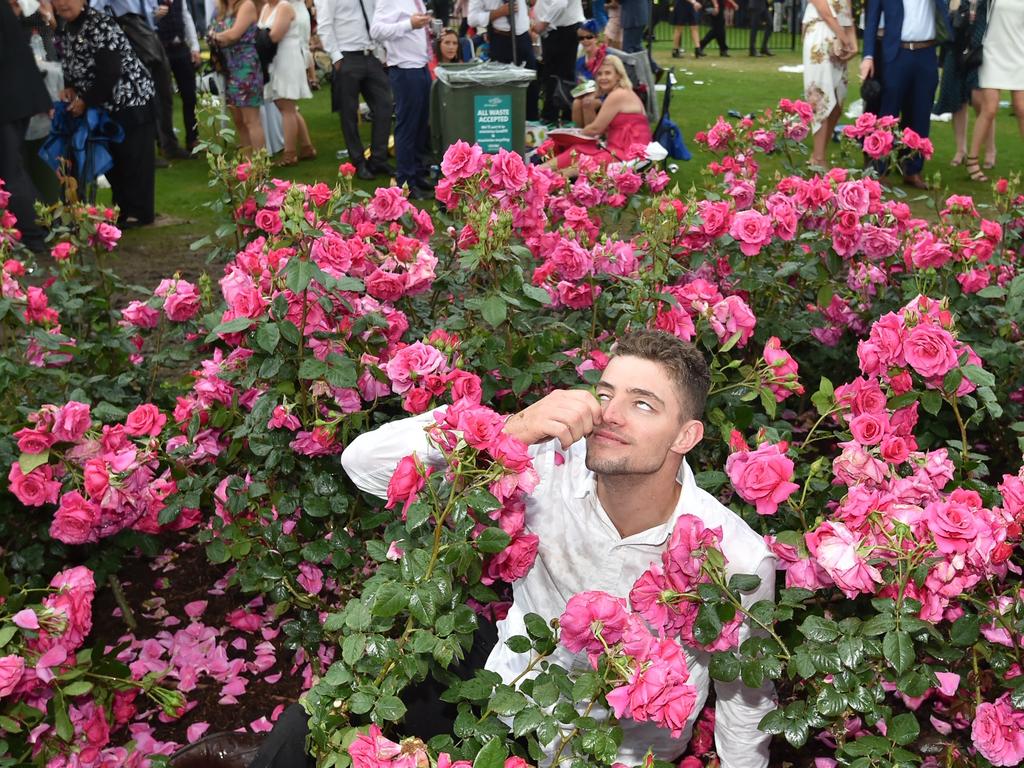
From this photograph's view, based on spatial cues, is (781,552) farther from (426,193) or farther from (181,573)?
(426,193)

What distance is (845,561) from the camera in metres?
1.85

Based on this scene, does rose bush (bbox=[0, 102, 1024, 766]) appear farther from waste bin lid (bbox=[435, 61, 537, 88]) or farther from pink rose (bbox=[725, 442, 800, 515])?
waste bin lid (bbox=[435, 61, 537, 88])

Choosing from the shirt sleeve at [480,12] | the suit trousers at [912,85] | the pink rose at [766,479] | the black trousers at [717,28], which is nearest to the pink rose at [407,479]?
the pink rose at [766,479]

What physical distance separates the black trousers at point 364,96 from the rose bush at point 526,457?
4.87 m

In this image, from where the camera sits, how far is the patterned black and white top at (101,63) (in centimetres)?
712

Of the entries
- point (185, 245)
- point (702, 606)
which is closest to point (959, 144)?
point (185, 245)

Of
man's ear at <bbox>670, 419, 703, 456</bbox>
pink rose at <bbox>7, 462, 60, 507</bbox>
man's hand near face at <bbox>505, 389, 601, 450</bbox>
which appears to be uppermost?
man's hand near face at <bbox>505, 389, 601, 450</bbox>

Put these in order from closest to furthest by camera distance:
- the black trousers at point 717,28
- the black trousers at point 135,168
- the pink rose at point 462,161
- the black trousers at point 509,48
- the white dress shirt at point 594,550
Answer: the white dress shirt at point 594,550 → the pink rose at point 462,161 → the black trousers at point 135,168 → the black trousers at point 509,48 → the black trousers at point 717,28

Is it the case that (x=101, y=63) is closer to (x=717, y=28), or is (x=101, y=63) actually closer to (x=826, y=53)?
(x=826, y=53)

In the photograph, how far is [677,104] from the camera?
44.9 feet

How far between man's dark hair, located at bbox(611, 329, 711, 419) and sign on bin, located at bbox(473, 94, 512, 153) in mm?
6076

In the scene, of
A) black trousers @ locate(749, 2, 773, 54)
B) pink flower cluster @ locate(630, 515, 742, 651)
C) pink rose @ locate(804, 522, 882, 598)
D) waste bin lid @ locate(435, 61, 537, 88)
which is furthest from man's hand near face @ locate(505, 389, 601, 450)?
black trousers @ locate(749, 2, 773, 54)

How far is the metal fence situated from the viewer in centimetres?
2150

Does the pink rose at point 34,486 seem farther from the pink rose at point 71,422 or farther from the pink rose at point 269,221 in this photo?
the pink rose at point 269,221
